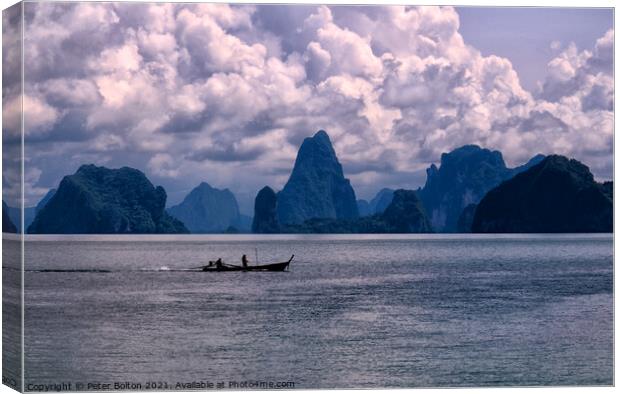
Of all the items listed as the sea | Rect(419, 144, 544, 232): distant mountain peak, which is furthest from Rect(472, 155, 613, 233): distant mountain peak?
the sea

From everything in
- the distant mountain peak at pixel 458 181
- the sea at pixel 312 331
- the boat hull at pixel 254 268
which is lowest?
the sea at pixel 312 331

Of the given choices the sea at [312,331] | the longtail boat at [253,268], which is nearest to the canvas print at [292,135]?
the sea at [312,331]

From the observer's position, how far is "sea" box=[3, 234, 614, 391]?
23.2 meters

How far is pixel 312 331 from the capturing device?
92.3 ft

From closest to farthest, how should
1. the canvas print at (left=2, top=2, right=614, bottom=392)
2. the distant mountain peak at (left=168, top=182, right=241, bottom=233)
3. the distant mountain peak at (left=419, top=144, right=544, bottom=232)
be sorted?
the canvas print at (left=2, top=2, right=614, bottom=392) → the distant mountain peak at (left=168, top=182, right=241, bottom=233) → the distant mountain peak at (left=419, top=144, right=544, bottom=232)

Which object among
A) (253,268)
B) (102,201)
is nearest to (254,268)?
(253,268)

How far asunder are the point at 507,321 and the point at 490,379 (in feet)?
16.6

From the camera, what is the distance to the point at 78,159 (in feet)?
89.5

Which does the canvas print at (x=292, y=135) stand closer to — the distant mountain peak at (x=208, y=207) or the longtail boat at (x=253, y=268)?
the distant mountain peak at (x=208, y=207)

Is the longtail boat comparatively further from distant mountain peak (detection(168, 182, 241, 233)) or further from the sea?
distant mountain peak (detection(168, 182, 241, 233))

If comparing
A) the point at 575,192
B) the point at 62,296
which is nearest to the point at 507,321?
the point at 62,296

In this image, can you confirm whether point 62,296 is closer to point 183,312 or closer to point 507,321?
point 183,312

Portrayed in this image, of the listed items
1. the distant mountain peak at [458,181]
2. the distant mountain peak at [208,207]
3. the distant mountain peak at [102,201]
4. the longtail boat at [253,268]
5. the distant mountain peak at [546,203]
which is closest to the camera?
the distant mountain peak at [102,201]

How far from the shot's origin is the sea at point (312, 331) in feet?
76.0
